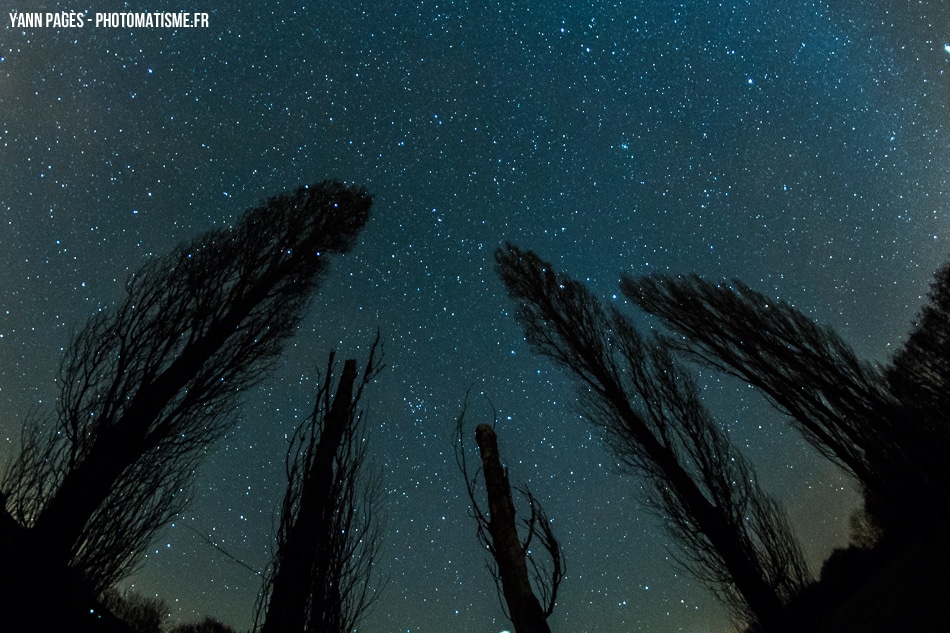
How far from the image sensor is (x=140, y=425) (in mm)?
6078

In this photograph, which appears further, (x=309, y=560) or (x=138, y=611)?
(x=138, y=611)

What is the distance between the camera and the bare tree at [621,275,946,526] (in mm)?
6047

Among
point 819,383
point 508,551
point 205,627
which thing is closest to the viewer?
point 508,551

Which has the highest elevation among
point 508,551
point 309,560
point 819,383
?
point 819,383

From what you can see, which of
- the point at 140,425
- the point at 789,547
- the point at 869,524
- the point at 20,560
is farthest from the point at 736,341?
the point at 869,524

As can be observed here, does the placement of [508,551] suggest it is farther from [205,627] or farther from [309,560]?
[205,627]

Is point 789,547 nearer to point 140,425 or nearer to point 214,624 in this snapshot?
point 140,425

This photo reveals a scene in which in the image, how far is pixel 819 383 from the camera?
7.49 m

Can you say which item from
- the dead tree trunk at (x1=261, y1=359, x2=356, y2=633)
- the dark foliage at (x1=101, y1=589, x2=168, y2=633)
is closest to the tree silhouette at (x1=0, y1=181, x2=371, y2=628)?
the dead tree trunk at (x1=261, y1=359, x2=356, y2=633)

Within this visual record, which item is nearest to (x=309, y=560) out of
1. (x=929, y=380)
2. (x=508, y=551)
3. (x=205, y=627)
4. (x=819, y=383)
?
(x=508, y=551)

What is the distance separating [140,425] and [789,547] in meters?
12.0

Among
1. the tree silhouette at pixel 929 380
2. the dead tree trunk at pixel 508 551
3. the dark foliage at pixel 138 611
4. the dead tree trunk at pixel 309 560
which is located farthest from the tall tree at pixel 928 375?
the dark foliage at pixel 138 611

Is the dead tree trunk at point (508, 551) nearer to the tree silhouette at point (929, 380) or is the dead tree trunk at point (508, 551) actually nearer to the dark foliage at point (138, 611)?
the tree silhouette at point (929, 380)

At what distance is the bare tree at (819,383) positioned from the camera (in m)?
6.05
